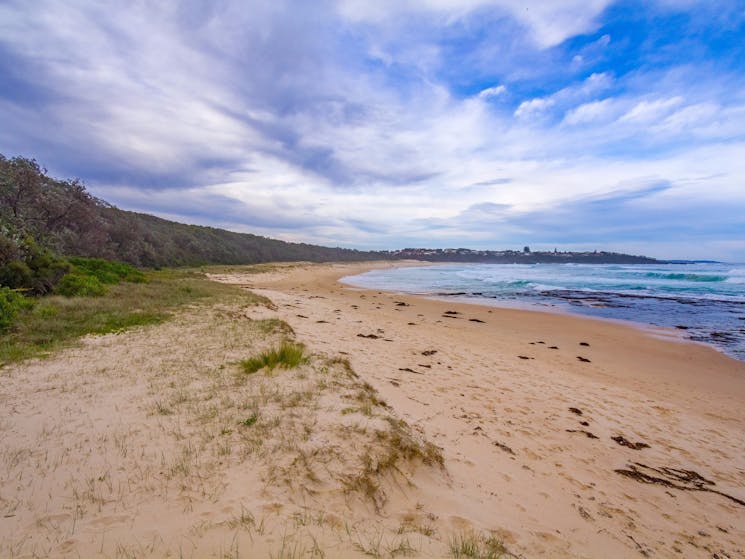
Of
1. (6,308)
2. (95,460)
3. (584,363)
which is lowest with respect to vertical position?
(584,363)

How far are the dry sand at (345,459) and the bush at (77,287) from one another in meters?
5.75

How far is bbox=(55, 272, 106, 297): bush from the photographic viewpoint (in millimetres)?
11562

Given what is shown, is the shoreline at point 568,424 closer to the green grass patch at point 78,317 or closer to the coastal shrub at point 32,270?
the green grass patch at point 78,317

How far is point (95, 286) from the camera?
1221 cm

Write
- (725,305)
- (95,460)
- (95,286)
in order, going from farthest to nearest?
(725,305) → (95,286) → (95,460)

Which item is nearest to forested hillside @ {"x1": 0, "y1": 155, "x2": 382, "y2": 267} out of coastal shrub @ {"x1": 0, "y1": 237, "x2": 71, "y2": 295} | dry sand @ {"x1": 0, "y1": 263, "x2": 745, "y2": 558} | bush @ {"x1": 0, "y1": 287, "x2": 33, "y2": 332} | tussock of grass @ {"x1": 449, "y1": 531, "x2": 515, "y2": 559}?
coastal shrub @ {"x1": 0, "y1": 237, "x2": 71, "y2": 295}

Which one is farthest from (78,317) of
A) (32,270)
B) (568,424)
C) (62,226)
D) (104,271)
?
(62,226)

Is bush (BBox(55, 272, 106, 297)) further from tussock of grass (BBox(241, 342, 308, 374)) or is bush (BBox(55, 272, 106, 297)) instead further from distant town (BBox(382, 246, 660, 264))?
distant town (BBox(382, 246, 660, 264))

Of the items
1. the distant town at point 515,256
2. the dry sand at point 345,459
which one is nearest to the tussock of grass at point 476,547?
the dry sand at point 345,459

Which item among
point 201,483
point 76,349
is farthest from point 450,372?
point 76,349

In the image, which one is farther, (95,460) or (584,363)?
(584,363)

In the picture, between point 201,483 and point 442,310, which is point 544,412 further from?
point 442,310

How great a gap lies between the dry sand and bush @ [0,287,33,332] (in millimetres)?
2258

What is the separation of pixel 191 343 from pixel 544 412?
6699mm
